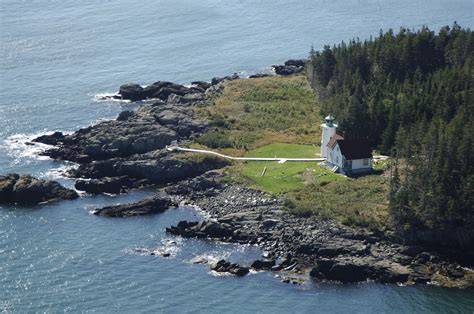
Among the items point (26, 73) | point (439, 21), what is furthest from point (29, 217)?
point (439, 21)

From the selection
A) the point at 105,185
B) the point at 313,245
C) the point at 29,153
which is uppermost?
the point at 29,153

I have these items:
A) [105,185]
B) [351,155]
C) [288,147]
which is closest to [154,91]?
[288,147]

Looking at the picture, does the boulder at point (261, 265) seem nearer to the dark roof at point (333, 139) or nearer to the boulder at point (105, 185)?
the dark roof at point (333, 139)

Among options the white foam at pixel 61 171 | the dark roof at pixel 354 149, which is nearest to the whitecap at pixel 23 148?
the white foam at pixel 61 171

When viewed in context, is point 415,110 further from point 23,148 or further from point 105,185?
point 23,148

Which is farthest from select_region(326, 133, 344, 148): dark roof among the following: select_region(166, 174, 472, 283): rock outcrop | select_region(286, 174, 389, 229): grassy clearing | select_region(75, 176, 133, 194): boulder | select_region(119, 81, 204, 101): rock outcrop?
select_region(119, 81, 204, 101): rock outcrop
